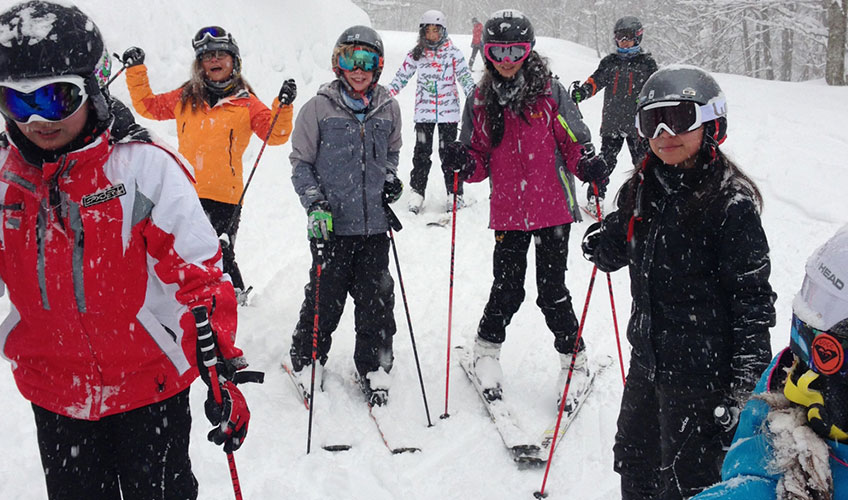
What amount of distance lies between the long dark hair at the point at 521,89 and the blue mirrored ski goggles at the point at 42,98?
9.03ft

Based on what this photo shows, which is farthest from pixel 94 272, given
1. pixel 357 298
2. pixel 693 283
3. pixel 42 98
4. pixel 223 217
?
pixel 223 217

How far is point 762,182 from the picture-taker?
9133 millimetres

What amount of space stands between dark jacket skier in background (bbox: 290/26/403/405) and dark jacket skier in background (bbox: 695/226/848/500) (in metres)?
3.00

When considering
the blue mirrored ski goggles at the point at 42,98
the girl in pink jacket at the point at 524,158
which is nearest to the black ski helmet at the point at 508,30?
the girl in pink jacket at the point at 524,158

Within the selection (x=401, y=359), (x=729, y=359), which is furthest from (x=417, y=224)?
(x=729, y=359)

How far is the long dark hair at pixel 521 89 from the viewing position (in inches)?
Result: 160

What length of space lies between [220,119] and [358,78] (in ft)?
4.46

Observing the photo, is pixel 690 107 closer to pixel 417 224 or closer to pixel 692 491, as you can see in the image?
pixel 692 491

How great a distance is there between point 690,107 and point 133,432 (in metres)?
2.54

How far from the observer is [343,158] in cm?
420

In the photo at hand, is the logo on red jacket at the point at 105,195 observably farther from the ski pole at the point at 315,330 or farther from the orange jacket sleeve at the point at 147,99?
the orange jacket sleeve at the point at 147,99

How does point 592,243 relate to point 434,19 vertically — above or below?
below

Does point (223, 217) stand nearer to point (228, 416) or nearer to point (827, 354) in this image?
point (228, 416)

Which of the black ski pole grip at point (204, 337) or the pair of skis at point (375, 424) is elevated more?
the black ski pole grip at point (204, 337)
